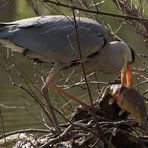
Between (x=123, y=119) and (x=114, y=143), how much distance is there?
21 cm

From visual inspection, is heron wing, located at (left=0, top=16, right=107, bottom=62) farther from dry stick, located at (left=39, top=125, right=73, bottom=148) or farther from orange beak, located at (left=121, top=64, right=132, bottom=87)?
dry stick, located at (left=39, top=125, right=73, bottom=148)

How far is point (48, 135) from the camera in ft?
15.6

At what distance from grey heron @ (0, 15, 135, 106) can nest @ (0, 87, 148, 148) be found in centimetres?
50

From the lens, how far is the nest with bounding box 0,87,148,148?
4.42 m

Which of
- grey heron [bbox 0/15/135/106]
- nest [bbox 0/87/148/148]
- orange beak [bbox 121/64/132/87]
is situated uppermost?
grey heron [bbox 0/15/135/106]

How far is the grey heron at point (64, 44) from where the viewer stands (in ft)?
17.4

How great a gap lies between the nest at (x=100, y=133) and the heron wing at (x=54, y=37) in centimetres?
62

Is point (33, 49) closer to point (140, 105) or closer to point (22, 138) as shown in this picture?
point (22, 138)

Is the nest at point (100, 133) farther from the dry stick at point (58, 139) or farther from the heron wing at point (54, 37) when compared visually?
the heron wing at point (54, 37)

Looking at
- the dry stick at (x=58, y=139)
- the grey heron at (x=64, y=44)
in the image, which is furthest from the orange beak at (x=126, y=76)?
the dry stick at (x=58, y=139)

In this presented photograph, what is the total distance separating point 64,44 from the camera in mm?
5453

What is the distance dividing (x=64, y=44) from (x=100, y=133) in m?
1.39

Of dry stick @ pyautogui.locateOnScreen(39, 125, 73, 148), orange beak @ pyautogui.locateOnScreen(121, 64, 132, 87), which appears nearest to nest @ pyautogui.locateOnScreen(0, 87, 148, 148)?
dry stick @ pyautogui.locateOnScreen(39, 125, 73, 148)

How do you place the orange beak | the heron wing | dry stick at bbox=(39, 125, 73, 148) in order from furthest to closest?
the heron wing
the orange beak
dry stick at bbox=(39, 125, 73, 148)
